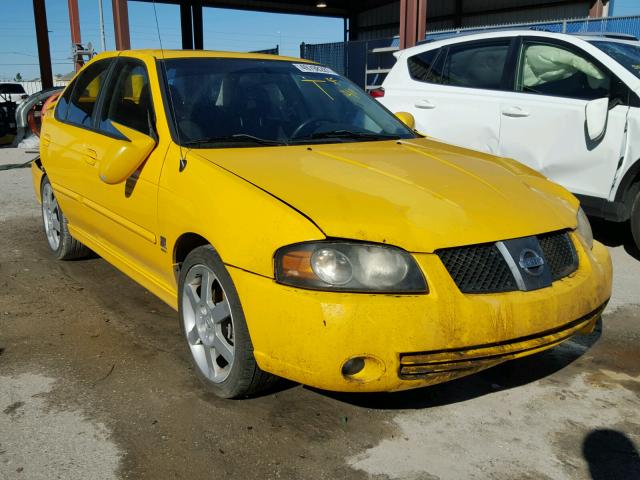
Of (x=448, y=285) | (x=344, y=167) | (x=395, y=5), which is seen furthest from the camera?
(x=395, y=5)

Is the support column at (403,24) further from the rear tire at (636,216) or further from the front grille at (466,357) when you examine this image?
the front grille at (466,357)

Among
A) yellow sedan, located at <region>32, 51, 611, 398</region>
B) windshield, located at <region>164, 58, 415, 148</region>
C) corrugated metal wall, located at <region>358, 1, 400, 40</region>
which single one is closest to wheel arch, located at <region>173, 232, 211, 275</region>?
yellow sedan, located at <region>32, 51, 611, 398</region>

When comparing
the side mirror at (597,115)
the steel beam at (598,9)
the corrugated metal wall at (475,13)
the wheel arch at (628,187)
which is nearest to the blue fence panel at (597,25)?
the steel beam at (598,9)

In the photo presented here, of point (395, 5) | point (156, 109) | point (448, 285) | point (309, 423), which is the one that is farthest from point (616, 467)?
point (395, 5)

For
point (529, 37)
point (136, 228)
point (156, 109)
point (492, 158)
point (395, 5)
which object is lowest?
point (136, 228)

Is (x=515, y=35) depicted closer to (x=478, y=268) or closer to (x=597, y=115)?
(x=597, y=115)

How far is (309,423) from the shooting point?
8.66 ft

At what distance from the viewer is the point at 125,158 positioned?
3.14 m

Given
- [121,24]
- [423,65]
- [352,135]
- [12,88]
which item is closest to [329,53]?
[121,24]

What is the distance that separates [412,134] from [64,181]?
2.39 m

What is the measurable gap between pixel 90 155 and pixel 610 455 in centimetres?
318

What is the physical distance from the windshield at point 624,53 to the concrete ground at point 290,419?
7.88ft

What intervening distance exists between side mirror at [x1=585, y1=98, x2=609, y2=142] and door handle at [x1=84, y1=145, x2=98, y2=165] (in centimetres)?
367

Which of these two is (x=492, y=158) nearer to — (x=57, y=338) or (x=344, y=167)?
(x=344, y=167)
